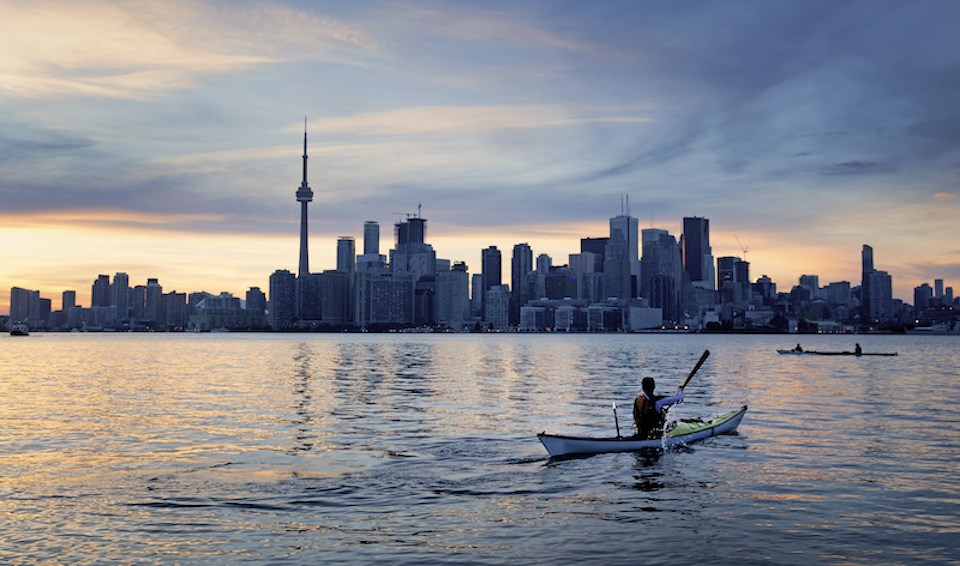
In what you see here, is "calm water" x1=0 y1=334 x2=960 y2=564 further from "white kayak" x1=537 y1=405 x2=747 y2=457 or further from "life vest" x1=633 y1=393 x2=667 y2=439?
"life vest" x1=633 y1=393 x2=667 y2=439

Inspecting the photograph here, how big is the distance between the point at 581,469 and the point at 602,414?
18433 millimetres

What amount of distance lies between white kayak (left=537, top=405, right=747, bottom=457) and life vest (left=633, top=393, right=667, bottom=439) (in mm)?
341

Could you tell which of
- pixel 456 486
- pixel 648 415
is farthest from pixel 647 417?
pixel 456 486

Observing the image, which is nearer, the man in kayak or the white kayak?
the white kayak

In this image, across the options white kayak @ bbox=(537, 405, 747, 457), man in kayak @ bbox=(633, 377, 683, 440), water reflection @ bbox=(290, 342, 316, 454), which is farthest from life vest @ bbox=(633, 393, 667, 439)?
water reflection @ bbox=(290, 342, 316, 454)

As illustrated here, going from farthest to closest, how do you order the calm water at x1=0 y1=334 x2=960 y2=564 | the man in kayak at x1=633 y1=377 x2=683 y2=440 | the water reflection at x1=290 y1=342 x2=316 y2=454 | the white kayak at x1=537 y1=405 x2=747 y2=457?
the water reflection at x1=290 y1=342 x2=316 y2=454
the man in kayak at x1=633 y1=377 x2=683 y2=440
the white kayak at x1=537 y1=405 x2=747 y2=457
the calm water at x1=0 y1=334 x2=960 y2=564

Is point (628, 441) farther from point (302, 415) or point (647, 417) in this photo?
point (302, 415)

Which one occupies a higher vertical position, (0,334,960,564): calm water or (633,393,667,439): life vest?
(633,393,667,439): life vest

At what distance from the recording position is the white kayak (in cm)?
2962

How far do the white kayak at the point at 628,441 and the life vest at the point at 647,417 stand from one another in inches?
13.4

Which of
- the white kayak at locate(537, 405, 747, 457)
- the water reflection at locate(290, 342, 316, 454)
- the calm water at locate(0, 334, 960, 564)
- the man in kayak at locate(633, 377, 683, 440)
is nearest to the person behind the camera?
the calm water at locate(0, 334, 960, 564)

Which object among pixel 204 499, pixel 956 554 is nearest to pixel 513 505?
pixel 204 499

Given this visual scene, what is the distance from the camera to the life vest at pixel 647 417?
31953 mm

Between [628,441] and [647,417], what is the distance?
1228 millimetres
